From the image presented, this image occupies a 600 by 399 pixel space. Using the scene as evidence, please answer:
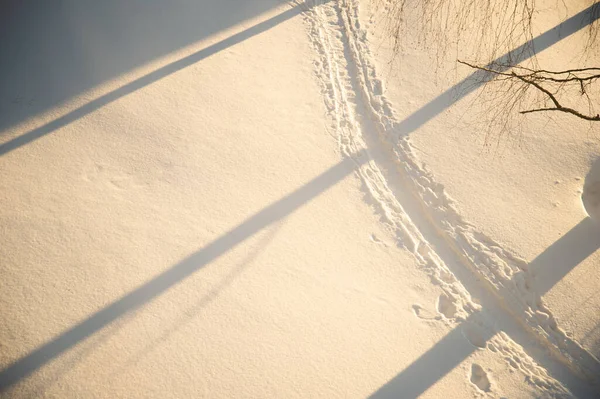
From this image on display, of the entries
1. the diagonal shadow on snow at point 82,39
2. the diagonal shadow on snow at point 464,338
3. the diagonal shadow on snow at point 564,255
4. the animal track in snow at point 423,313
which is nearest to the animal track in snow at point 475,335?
the diagonal shadow on snow at point 464,338

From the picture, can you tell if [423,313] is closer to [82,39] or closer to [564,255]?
[564,255]

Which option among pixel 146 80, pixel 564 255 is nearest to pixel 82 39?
pixel 146 80

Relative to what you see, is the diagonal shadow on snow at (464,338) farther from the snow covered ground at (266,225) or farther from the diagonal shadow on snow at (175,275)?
the diagonal shadow on snow at (175,275)

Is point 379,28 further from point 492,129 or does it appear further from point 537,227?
point 537,227

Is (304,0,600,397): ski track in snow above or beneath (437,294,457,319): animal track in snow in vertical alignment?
above

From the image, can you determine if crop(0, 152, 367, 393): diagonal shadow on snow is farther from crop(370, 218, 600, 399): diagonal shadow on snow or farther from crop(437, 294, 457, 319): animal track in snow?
crop(370, 218, 600, 399): diagonal shadow on snow

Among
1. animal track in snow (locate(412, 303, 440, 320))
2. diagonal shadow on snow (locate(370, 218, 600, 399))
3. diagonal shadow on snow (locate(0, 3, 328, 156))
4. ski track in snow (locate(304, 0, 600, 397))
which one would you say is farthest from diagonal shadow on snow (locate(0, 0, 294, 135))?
diagonal shadow on snow (locate(370, 218, 600, 399))

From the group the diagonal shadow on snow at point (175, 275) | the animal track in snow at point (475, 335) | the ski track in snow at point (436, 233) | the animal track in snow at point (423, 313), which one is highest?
the ski track in snow at point (436, 233)
